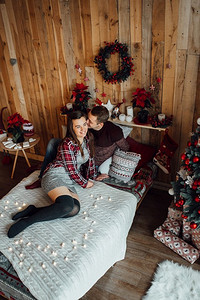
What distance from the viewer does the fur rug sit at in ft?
6.98

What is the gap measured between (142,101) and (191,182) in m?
0.98

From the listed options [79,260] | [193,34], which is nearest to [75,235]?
[79,260]

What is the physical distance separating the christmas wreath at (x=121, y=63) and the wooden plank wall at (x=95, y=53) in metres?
0.07

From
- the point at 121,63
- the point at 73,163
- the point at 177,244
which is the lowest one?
the point at 177,244

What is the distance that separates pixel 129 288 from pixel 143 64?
6.86 feet

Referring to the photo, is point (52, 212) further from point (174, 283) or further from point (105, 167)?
point (174, 283)

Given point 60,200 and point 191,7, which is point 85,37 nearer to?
point 191,7

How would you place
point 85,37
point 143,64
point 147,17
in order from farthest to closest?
point 85,37, point 143,64, point 147,17

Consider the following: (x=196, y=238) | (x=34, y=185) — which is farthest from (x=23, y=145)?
(x=196, y=238)

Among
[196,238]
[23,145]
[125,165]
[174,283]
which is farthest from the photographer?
[23,145]

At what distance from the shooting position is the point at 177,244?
249 centimetres

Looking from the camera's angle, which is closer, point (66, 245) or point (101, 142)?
point (66, 245)

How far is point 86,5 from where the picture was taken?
2.79 meters

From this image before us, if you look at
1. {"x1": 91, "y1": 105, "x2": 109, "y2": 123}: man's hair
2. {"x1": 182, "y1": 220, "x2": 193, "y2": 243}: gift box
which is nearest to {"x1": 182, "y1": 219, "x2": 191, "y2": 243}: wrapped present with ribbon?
{"x1": 182, "y1": 220, "x2": 193, "y2": 243}: gift box
